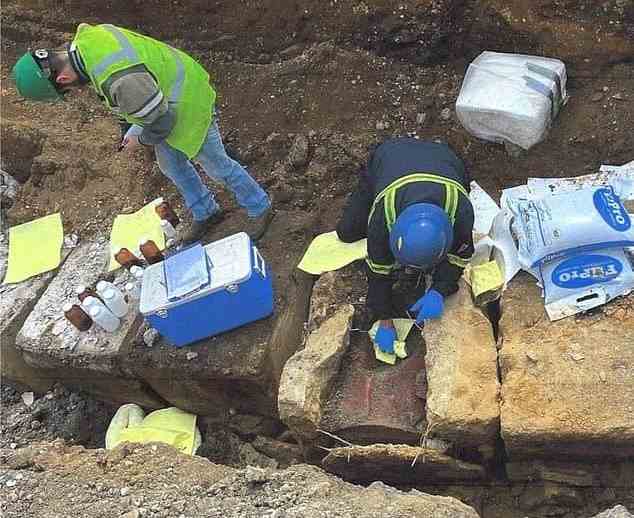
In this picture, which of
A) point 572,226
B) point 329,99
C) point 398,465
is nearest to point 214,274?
Result: point 398,465

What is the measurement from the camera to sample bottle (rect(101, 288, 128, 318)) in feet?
12.3

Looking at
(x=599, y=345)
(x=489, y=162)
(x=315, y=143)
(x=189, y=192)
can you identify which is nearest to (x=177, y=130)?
(x=189, y=192)

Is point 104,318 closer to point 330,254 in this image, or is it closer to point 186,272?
point 186,272

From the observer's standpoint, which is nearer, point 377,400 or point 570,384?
point 570,384

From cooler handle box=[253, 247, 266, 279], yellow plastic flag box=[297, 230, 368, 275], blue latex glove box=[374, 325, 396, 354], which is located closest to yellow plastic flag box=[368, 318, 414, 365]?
blue latex glove box=[374, 325, 396, 354]

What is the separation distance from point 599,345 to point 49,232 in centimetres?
323

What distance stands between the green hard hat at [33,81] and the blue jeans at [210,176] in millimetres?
584

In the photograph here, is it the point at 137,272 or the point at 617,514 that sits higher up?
the point at 137,272

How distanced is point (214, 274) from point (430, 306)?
98 cm

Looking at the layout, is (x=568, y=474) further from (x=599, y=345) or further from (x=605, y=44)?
(x=605, y=44)

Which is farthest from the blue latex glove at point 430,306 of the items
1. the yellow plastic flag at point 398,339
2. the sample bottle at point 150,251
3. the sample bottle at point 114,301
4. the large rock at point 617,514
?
the sample bottle at point 114,301

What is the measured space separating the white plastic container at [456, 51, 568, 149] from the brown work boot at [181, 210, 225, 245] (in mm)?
1494

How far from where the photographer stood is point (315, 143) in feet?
14.5

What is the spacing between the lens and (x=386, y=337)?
340 centimetres
